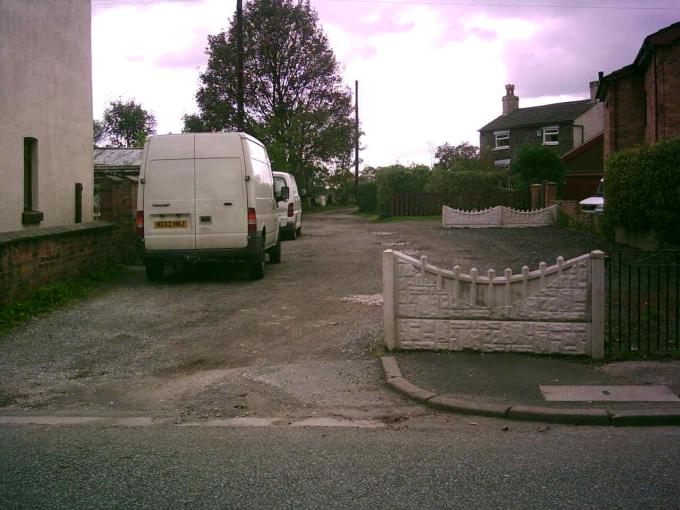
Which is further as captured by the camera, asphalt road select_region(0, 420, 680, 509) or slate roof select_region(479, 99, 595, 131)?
slate roof select_region(479, 99, 595, 131)

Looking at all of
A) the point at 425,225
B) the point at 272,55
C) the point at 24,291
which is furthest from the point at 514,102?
the point at 24,291

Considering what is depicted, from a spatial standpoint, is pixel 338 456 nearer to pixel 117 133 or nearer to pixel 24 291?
pixel 24 291

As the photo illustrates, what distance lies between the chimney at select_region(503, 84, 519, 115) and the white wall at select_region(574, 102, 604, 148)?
878 cm

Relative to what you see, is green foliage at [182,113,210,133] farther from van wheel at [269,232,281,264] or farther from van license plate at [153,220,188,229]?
van license plate at [153,220,188,229]

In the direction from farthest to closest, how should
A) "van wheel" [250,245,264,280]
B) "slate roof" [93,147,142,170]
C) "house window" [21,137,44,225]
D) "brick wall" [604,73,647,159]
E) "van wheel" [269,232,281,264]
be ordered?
"slate roof" [93,147,142,170]
"brick wall" [604,73,647,159]
"van wheel" [269,232,281,264]
"house window" [21,137,44,225]
"van wheel" [250,245,264,280]

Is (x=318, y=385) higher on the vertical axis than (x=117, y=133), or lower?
lower

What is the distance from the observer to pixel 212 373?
7812 mm

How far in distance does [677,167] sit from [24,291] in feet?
39.7

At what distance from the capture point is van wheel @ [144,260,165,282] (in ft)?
45.3

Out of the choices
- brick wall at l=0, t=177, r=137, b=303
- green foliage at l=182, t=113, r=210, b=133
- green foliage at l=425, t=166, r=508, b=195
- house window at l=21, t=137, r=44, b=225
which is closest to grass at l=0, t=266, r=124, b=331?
brick wall at l=0, t=177, r=137, b=303

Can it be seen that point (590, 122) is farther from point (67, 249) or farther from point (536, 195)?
point (67, 249)

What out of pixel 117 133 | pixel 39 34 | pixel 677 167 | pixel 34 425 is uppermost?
pixel 117 133

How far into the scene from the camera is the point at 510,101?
64312 mm

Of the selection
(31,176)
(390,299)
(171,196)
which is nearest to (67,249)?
(171,196)
